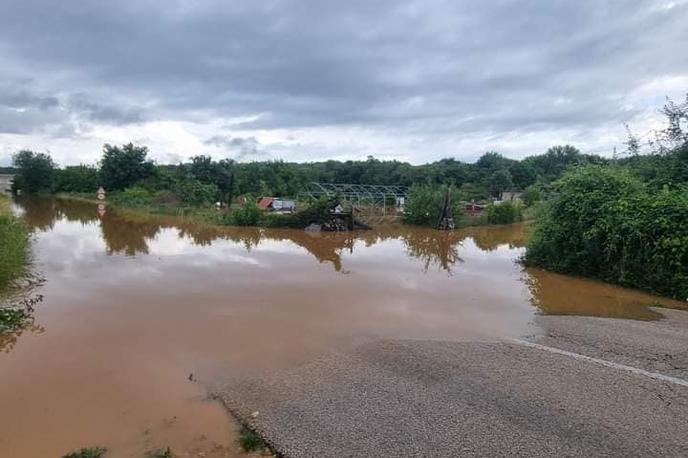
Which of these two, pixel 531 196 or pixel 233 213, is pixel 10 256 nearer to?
pixel 233 213

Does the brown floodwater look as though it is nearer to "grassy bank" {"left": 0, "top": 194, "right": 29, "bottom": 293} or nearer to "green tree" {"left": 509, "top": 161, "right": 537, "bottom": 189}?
"grassy bank" {"left": 0, "top": 194, "right": 29, "bottom": 293}

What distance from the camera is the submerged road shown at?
4.42m

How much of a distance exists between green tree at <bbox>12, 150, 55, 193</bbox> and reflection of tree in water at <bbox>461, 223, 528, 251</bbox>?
174 feet

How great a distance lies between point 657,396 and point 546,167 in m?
66.0

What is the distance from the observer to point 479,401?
5270 millimetres

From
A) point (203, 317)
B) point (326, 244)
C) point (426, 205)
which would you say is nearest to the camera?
point (203, 317)

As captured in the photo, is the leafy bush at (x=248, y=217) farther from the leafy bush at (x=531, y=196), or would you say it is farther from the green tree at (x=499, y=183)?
the green tree at (x=499, y=183)

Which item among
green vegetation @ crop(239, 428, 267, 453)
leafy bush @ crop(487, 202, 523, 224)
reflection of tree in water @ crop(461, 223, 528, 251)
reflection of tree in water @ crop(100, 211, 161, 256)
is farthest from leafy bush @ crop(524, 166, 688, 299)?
leafy bush @ crop(487, 202, 523, 224)

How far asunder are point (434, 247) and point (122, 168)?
39.5 m

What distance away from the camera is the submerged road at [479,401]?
174 inches

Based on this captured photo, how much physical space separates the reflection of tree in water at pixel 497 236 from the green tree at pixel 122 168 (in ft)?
119

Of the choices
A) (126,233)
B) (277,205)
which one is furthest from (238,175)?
(126,233)

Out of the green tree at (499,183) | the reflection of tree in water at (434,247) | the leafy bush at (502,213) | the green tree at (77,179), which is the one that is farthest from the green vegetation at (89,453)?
the green tree at (77,179)

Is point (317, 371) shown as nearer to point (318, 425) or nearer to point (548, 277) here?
point (318, 425)
